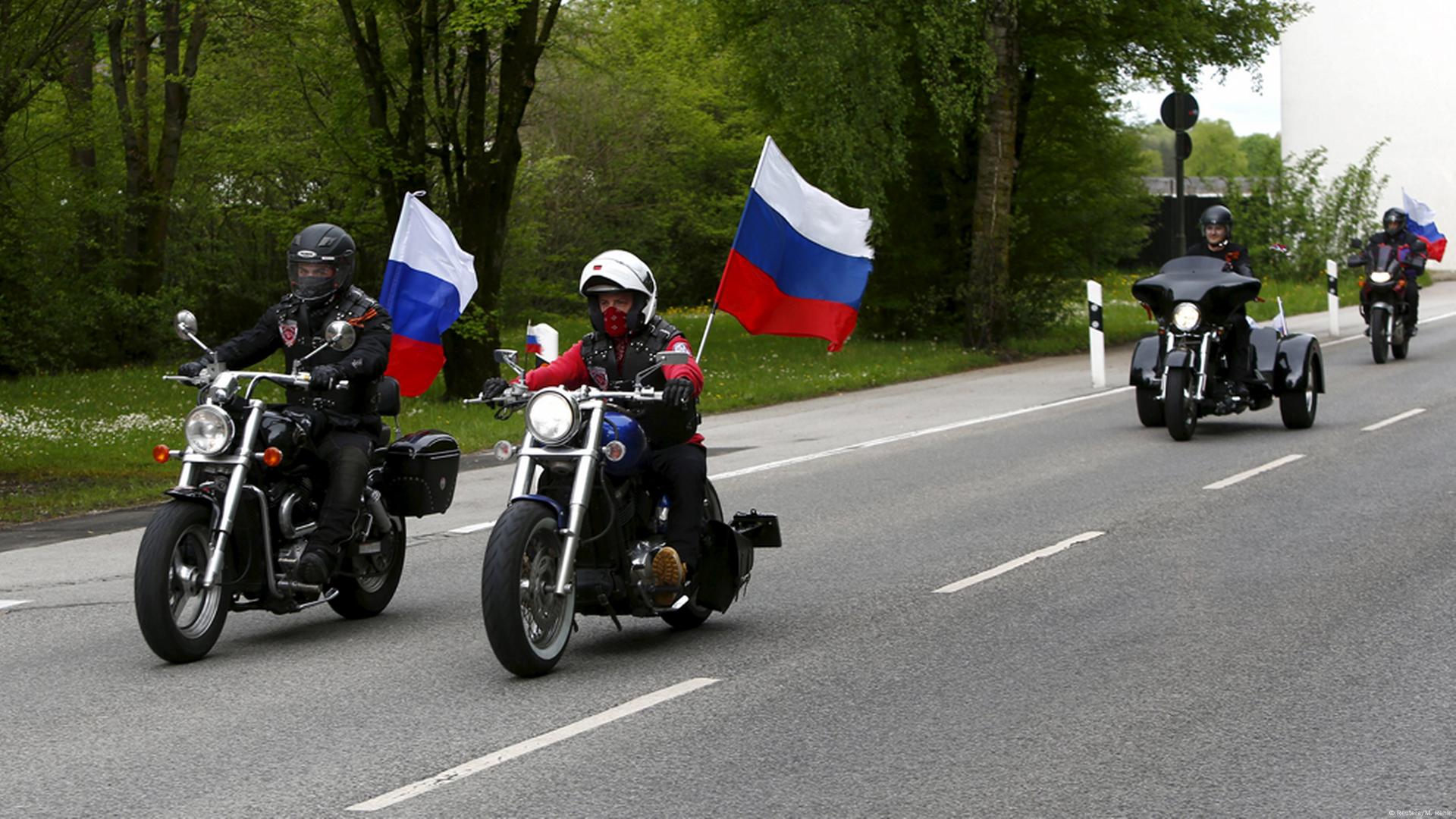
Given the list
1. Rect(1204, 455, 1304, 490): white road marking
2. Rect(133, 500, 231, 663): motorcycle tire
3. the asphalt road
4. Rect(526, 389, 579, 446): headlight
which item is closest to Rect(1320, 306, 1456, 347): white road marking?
Rect(1204, 455, 1304, 490): white road marking

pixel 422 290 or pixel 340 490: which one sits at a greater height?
pixel 422 290

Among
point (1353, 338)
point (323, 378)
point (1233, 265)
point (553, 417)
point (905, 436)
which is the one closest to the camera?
point (553, 417)

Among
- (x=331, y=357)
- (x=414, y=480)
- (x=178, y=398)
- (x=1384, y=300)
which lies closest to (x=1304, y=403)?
(x=1384, y=300)

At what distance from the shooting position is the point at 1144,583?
367 inches

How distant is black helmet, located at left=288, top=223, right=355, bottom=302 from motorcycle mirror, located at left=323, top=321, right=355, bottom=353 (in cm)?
45

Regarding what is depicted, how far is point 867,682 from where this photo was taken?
7219 mm

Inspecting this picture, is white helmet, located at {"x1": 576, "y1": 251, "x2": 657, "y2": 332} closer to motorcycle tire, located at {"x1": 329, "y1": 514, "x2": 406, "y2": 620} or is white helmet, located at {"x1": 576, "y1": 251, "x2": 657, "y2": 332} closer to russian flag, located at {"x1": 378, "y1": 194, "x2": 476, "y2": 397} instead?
motorcycle tire, located at {"x1": 329, "y1": 514, "x2": 406, "y2": 620}

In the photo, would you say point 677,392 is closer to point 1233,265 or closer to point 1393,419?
point 1233,265

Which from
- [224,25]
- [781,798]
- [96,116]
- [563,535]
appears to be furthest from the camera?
[96,116]

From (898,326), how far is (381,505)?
23036 millimetres

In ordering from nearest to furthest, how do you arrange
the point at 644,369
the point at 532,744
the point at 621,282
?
the point at 532,744 → the point at 621,282 → the point at 644,369

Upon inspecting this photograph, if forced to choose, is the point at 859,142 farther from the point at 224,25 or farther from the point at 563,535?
the point at 563,535

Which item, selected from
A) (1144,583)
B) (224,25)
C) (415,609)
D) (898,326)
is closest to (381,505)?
(415,609)

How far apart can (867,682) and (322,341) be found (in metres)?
3.14
